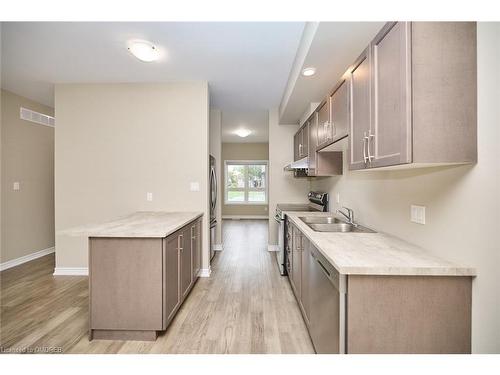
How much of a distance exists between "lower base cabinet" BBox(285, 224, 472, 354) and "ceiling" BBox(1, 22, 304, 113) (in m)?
2.17

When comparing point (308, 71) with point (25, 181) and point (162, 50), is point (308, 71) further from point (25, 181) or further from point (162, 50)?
point (25, 181)

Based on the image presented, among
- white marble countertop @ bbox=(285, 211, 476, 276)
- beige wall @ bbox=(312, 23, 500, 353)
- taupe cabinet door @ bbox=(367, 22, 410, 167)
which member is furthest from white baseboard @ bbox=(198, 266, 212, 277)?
taupe cabinet door @ bbox=(367, 22, 410, 167)

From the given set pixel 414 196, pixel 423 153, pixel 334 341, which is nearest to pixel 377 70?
pixel 423 153

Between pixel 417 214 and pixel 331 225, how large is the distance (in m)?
1.02

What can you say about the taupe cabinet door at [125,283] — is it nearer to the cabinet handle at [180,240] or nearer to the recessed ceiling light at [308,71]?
the cabinet handle at [180,240]

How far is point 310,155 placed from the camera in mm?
3072

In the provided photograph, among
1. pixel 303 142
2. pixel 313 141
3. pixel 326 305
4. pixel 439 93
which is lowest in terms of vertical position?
pixel 326 305

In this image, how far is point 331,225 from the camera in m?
2.51

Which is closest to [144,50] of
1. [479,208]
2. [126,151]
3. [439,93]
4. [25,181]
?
[126,151]

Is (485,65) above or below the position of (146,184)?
above

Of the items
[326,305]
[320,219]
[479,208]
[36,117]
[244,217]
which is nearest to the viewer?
[479,208]

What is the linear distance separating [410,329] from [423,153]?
814mm

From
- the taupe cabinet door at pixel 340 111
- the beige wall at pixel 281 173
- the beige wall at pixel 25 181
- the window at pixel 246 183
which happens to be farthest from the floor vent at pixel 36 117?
the window at pixel 246 183
